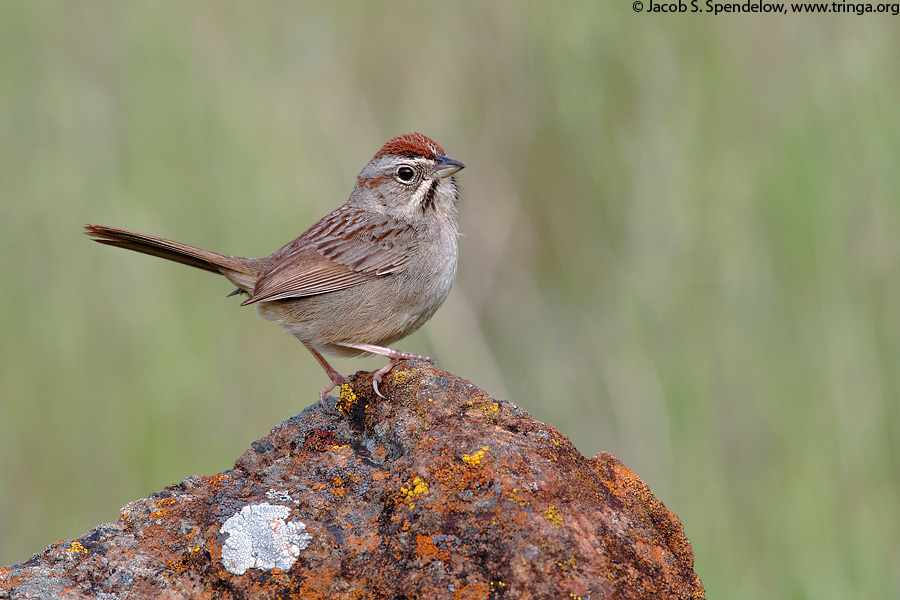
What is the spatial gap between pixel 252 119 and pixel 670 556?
397 centimetres

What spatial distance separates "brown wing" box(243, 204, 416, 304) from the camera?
3.83 metres

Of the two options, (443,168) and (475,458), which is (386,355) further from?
(475,458)

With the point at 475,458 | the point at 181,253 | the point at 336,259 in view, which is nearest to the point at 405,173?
the point at 336,259

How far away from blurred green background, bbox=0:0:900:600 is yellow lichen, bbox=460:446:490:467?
2.49 m

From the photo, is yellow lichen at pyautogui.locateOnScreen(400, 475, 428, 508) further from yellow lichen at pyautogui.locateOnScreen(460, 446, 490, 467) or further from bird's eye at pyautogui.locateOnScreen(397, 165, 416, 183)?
bird's eye at pyautogui.locateOnScreen(397, 165, 416, 183)

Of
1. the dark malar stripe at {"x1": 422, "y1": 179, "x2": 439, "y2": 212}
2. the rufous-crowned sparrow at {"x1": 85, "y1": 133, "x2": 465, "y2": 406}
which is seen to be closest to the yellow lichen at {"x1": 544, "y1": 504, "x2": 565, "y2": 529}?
the rufous-crowned sparrow at {"x1": 85, "y1": 133, "x2": 465, "y2": 406}

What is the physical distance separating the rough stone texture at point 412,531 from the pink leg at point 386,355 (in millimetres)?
283

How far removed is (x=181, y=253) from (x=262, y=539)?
2134 mm

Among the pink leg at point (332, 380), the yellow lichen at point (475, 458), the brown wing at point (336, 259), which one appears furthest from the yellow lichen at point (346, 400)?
the brown wing at point (336, 259)

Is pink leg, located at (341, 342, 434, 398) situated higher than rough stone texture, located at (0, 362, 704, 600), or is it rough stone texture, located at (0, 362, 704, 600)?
pink leg, located at (341, 342, 434, 398)

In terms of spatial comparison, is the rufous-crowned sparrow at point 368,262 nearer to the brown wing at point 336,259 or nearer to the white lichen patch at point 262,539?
the brown wing at point 336,259

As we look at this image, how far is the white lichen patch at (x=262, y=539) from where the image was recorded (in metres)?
2.09

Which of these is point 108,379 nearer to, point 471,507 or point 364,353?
point 364,353

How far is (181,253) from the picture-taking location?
3.98 metres
